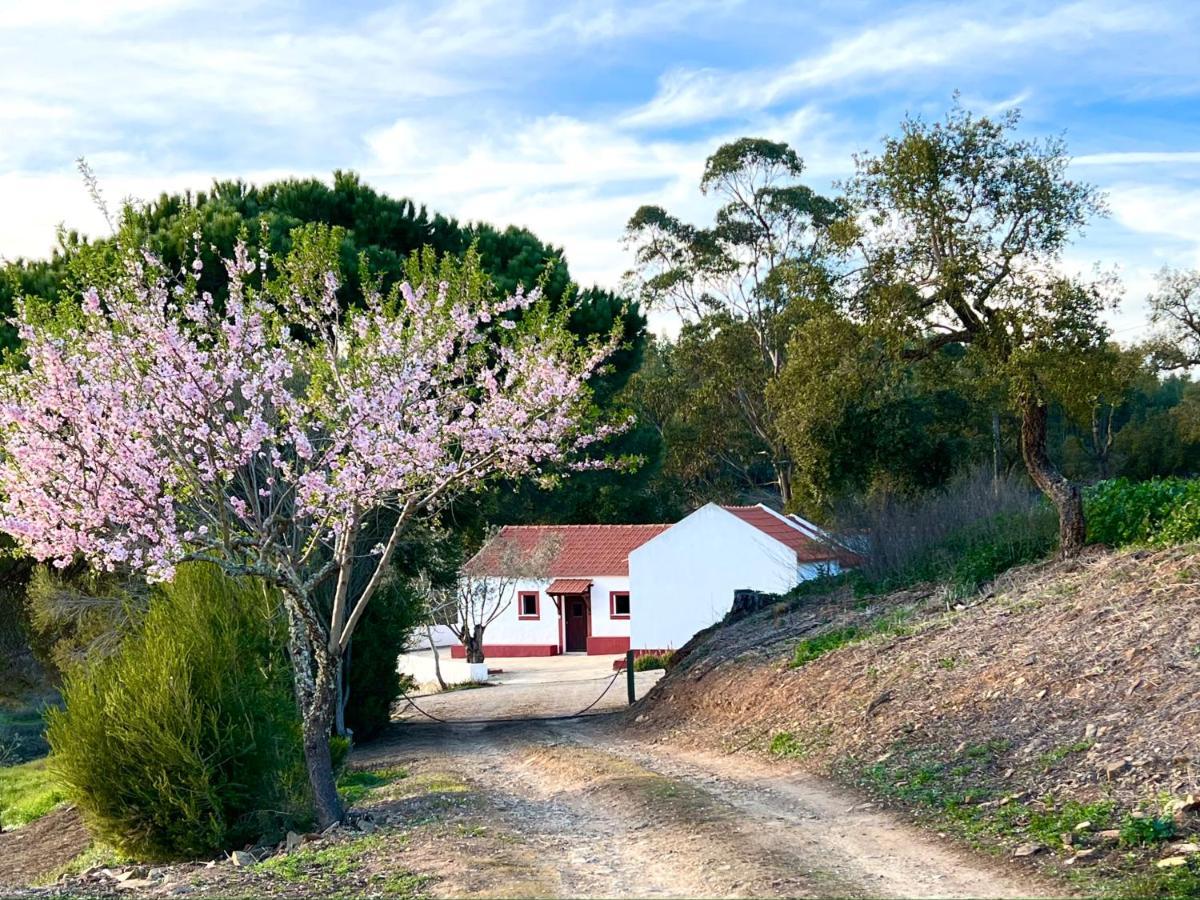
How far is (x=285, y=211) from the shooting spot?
18.5m

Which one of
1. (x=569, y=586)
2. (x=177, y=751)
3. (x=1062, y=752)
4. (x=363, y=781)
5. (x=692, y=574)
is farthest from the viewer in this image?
(x=569, y=586)

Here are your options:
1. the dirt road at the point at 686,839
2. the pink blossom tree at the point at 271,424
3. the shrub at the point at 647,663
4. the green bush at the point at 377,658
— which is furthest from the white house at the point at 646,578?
the pink blossom tree at the point at 271,424

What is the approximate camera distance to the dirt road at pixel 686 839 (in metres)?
7.31

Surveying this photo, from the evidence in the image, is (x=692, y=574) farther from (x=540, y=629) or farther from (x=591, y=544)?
(x=540, y=629)

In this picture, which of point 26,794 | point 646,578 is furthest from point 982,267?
point 646,578

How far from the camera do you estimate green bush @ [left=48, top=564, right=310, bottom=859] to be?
10.0 m

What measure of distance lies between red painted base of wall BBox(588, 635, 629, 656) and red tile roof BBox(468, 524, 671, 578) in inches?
103

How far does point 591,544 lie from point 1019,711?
34.0 m

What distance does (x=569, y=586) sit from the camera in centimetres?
4375

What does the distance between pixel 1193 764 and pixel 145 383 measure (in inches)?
327

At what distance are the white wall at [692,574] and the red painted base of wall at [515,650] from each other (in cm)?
639

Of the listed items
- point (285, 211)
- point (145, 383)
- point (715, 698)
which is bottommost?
point (715, 698)

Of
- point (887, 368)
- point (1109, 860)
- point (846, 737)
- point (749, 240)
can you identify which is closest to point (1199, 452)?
point (749, 240)

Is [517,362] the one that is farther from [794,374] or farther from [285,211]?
[285,211]
